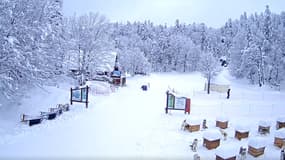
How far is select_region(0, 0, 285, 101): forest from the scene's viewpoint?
18.7 meters

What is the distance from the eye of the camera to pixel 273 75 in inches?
2195

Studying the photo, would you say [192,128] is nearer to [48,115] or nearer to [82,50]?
[48,115]

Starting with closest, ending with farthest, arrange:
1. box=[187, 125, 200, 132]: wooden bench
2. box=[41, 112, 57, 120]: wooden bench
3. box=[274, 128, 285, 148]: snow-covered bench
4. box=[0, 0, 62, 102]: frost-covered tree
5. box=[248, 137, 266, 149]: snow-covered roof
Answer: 1. box=[248, 137, 266, 149]: snow-covered roof
2. box=[274, 128, 285, 148]: snow-covered bench
3. box=[0, 0, 62, 102]: frost-covered tree
4. box=[41, 112, 57, 120]: wooden bench
5. box=[187, 125, 200, 132]: wooden bench

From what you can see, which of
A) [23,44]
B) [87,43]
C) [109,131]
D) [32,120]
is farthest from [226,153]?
[87,43]

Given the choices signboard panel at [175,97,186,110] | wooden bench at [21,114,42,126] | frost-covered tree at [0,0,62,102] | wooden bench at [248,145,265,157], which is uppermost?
frost-covered tree at [0,0,62,102]

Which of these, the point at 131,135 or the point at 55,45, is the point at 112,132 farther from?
the point at 55,45

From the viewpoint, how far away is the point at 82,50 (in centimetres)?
3953

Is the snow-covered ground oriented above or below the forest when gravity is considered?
below

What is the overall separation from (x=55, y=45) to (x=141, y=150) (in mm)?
15294

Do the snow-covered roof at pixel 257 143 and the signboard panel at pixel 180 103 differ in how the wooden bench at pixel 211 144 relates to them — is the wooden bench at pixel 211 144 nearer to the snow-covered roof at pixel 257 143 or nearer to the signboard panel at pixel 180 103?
the snow-covered roof at pixel 257 143

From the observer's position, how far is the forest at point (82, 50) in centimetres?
1872

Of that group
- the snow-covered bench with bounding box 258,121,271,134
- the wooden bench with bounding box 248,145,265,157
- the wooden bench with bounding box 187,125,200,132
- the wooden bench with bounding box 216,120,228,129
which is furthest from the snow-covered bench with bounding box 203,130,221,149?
the snow-covered bench with bounding box 258,121,271,134

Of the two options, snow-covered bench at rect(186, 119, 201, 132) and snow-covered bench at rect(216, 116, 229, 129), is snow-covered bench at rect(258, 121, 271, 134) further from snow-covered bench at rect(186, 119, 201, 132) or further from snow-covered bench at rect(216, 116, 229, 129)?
snow-covered bench at rect(186, 119, 201, 132)

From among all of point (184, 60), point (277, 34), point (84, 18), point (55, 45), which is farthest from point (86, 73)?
point (184, 60)
